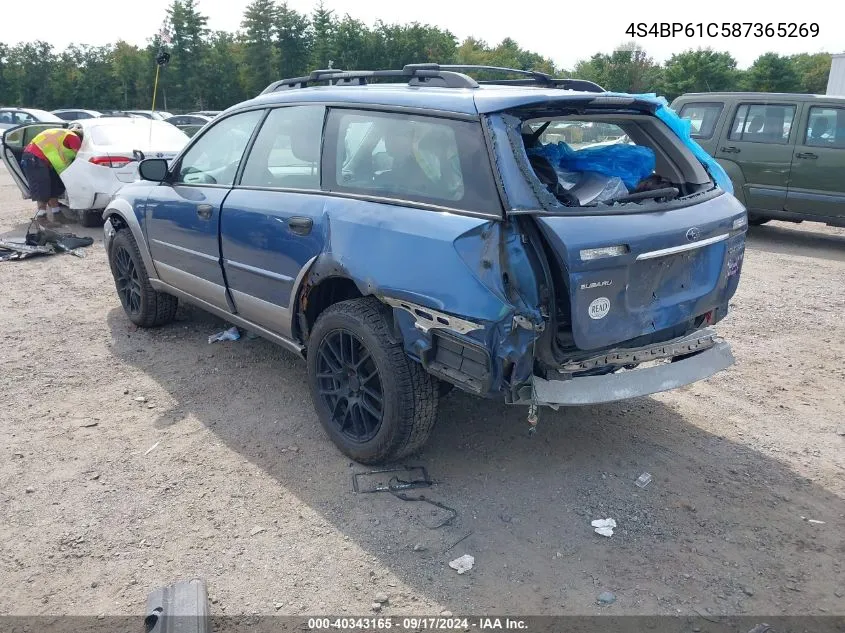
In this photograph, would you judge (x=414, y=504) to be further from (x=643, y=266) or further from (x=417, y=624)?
(x=643, y=266)

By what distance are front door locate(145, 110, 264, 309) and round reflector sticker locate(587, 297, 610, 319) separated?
2.49 m

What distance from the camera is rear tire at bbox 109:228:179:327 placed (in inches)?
218

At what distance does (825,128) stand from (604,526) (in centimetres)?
782

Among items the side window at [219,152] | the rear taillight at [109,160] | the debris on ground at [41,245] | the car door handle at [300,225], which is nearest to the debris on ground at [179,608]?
the car door handle at [300,225]

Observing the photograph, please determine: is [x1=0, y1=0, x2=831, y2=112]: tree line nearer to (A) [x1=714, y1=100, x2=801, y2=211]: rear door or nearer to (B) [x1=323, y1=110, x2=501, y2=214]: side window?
(A) [x1=714, y1=100, x2=801, y2=211]: rear door

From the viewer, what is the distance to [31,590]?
284 centimetres

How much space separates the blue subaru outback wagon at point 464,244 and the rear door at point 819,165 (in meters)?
5.73

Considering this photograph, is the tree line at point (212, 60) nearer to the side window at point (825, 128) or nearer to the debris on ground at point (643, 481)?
the side window at point (825, 128)

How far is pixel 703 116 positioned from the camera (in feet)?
32.3

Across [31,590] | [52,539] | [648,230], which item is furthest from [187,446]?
[648,230]

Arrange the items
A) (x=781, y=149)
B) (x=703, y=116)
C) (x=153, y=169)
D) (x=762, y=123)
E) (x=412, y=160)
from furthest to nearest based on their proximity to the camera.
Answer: (x=703, y=116)
(x=762, y=123)
(x=781, y=149)
(x=153, y=169)
(x=412, y=160)

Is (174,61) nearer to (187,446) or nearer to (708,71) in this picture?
(708,71)

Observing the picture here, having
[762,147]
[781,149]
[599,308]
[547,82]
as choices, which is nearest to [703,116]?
[762,147]

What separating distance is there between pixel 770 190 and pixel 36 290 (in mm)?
8730
